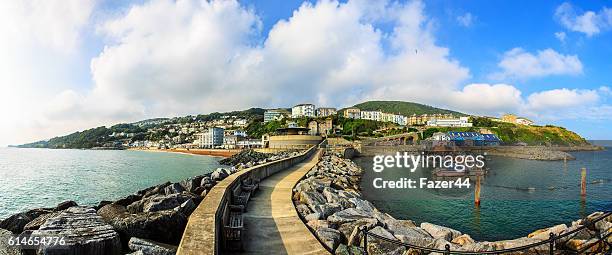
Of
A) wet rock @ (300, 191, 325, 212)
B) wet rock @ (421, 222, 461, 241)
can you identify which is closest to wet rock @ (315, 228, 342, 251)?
wet rock @ (300, 191, 325, 212)

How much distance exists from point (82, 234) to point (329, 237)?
4.33 meters

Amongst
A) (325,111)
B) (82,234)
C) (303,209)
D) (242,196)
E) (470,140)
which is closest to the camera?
(82,234)

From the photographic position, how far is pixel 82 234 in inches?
203

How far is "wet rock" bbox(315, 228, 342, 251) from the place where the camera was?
265 inches

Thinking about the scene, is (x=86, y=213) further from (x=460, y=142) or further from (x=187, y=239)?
(x=460, y=142)

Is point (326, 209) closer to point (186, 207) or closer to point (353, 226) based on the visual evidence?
point (353, 226)

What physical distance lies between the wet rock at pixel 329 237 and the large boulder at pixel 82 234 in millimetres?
3667

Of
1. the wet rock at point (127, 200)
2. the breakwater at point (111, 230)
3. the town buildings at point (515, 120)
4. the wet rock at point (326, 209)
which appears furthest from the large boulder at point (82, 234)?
the town buildings at point (515, 120)

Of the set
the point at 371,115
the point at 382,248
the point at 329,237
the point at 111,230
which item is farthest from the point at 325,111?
the point at 111,230

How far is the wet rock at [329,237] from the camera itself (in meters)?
6.72

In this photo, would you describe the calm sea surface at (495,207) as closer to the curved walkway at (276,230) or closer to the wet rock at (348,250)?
the curved walkway at (276,230)

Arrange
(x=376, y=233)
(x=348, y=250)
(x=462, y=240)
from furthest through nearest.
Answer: (x=462, y=240) < (x=376, y=233) < (x=348, y=250)

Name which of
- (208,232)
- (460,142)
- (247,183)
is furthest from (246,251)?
(460,142)

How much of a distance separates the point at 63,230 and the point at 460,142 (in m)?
104
